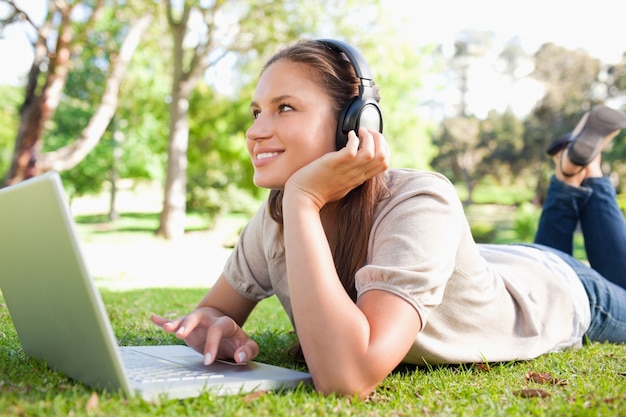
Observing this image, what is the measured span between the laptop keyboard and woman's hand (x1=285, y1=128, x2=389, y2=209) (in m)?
0.65

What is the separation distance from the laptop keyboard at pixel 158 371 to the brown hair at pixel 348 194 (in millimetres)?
637

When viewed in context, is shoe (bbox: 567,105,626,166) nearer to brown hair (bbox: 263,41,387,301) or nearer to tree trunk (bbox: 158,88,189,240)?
brown hair (bbox: 263,41,387,301)

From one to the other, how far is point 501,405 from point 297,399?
627 millimetres

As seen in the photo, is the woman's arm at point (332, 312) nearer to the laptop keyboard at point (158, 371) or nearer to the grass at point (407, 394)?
the grass at point (407, 394)

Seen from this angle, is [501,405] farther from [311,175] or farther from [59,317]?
[59,317]

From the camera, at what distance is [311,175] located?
79.2 inches

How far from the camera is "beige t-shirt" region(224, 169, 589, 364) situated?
1.96 metres

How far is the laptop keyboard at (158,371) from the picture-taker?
69.2 inches

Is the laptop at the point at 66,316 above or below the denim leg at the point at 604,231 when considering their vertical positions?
above

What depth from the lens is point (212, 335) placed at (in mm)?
2150

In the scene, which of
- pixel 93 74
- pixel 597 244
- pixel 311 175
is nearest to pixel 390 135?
pixel 93 74

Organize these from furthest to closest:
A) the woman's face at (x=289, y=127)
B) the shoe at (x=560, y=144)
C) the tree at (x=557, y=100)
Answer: the tree at (x=557, y=100), the shoe at (x=560, y=144), the woman's face at (x=289, y=127)

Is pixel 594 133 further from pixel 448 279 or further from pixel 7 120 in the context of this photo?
pixel 7 120

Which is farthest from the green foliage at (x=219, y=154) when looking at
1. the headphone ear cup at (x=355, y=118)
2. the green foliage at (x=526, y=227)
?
the headphone ear cup at (x=355, y=118)
